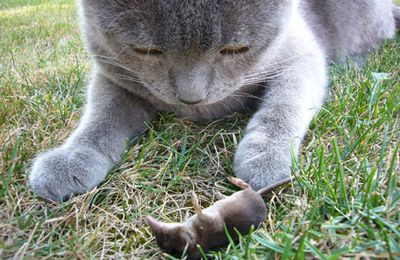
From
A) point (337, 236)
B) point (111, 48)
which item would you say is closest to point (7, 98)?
point (111, 48)

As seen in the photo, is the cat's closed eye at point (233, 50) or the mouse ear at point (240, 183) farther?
the cat's closed eye at point (233, 50)

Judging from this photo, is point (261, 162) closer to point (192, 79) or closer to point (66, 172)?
point (192, 79)

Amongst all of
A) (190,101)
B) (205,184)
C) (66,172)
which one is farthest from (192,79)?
(66,172)

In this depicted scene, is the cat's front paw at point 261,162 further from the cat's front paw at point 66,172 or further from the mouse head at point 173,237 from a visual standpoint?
the cat's front paw at point 66,172

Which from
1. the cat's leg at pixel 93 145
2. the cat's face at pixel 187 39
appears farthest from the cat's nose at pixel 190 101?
the cat's leg at pixel 93 145

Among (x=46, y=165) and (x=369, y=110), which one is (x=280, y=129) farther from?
(x=46, y=165)

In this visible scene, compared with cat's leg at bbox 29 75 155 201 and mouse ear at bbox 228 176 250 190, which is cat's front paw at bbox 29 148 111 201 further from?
mouse ear at bbox 228 176 250 190

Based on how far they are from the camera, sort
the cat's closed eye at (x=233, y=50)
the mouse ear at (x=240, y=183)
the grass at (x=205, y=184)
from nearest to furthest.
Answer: the grass at (x=205, y=184) < the mouse ear at (x=240, y=183) < the cat's closed eye at (x=233, y=50)
